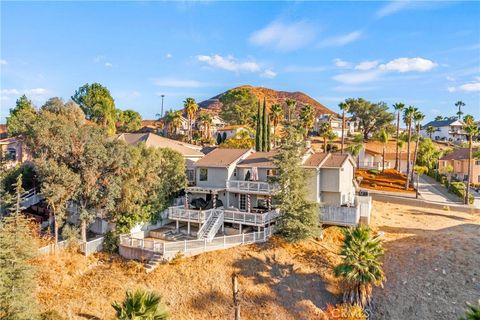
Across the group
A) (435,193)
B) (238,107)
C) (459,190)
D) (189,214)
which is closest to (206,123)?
(238,107)

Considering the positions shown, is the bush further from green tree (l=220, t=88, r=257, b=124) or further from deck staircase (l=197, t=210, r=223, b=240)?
green tree (l=220, t=88, r=257, b=124)

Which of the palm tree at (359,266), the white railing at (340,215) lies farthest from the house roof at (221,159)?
the palm tree at (359,266)

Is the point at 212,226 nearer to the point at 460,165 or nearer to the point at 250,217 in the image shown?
the point at 250,217

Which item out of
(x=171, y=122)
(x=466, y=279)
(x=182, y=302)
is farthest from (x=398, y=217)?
(x=171, y=122)

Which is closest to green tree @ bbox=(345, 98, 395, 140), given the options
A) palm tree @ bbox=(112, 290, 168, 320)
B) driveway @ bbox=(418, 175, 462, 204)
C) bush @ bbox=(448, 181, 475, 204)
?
driveway @ bbox=(418, 175, 462, 204)

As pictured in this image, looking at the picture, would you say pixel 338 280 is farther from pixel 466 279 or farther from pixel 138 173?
pixel 138 173

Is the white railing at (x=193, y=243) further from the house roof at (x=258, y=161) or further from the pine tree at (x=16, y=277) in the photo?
the pine tree at (x=16, y=277)
